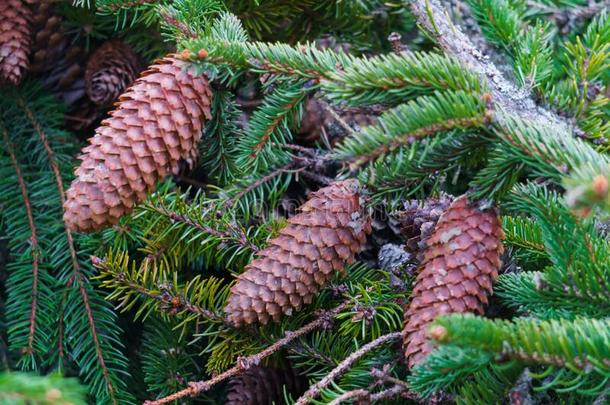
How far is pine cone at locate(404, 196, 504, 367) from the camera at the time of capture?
0.76 meters

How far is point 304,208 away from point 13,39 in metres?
0.58

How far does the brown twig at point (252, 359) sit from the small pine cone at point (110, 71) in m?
0.56

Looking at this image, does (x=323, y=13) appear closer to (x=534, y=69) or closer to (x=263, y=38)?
(x=263, y=38)

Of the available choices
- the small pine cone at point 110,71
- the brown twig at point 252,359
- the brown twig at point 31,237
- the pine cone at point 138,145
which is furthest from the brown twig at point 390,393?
the small pine cone at point 110,71

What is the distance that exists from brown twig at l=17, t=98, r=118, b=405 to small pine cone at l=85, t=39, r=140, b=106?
11 centimetres

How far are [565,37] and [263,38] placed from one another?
0.62 m

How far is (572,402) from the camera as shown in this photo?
0.71 metres

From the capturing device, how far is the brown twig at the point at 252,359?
83 centimetres

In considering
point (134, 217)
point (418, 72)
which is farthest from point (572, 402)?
point (134, 217)

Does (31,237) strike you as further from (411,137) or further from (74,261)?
(411,137)

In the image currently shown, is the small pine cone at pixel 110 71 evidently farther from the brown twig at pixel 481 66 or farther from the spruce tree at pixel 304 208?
the brown twig at pixel 481 66

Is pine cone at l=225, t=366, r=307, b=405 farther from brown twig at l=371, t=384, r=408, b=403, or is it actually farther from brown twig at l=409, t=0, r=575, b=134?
brown twig at l=409, t=0, r=575, b=134

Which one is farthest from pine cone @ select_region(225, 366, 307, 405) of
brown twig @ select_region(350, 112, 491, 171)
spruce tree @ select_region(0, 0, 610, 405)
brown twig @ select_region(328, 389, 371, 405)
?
brown twig @ select_region(350, 112, 491, 171)

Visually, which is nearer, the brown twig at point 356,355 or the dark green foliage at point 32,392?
the dark green foliage at point 32,392
